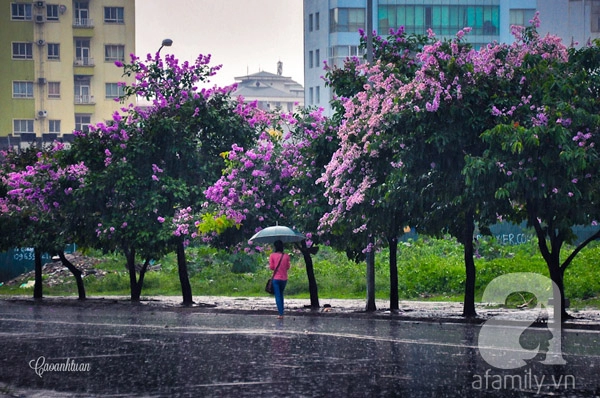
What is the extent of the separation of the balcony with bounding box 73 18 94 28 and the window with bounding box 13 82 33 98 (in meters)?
6.07

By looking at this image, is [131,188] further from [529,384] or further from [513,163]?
[529,384]

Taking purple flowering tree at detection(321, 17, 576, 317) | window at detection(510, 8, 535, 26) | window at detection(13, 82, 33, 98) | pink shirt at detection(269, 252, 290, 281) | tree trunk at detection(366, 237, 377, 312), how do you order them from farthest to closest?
window at detection(510, 8, 535, 26)
window at detection(13, 82, 33, 98)
tree trunk at detection(366, 237, 377, 312)
pink shirt at detection(269, 252, 290, 281)
purple flowering tree at detection(321, 17, 576, 317)

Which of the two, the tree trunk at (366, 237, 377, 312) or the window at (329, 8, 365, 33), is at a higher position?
the window at (329, 8, 365, 33)

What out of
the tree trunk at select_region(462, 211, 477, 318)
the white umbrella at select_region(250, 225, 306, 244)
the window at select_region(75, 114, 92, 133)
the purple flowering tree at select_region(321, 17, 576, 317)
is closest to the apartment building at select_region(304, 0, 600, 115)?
the window at select_region(75, 114, 92, 133)

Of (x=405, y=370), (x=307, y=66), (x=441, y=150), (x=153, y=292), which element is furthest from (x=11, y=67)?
(x=405, y=370)

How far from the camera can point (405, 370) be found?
1526cm

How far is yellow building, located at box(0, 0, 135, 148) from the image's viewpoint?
98875mm

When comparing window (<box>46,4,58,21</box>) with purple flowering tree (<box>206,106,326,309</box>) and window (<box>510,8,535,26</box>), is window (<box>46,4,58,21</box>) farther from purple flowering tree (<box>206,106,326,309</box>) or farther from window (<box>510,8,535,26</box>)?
purple flowering tree (<box>206,106,326,309</box>)

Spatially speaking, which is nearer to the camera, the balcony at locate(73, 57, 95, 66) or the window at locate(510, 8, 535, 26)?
the window at locate(510, 8, 535, 26)

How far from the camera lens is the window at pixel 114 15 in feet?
332

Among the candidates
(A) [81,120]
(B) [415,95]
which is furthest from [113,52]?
(B) [415,95]

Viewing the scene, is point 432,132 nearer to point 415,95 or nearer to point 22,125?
point 415,95

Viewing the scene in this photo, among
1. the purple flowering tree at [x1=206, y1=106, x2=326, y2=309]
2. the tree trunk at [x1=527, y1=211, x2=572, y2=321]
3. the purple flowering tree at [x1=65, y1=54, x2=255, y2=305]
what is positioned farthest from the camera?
the purple flowering tree at [x1=65, y1=54, x2=255, y2=305]

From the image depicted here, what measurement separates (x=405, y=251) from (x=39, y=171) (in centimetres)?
1482
